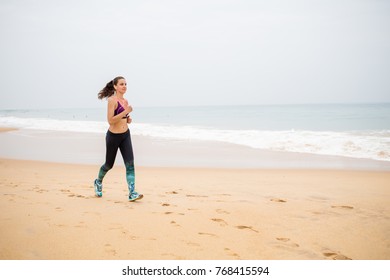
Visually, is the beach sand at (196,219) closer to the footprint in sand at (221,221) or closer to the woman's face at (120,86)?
the footprint in sand at (221,221)

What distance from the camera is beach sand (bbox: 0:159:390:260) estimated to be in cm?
296

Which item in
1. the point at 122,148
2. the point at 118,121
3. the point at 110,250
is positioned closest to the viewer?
the point at 110,250

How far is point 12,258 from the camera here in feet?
8.86

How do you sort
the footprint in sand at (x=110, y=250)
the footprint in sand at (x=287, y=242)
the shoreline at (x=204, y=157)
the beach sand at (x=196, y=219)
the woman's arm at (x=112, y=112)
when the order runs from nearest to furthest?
1. the footprint in sand at (x=110, y=250)
2. the beach sand at (x=196, y=219)
3. the footprint in sand at (x=287, y=242)
4. the woman's arm at (x=112, y=112)
5. the shoreline at (x=204, y=157)

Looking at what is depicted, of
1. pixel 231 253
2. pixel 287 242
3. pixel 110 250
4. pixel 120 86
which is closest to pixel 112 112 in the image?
pixel 120 86

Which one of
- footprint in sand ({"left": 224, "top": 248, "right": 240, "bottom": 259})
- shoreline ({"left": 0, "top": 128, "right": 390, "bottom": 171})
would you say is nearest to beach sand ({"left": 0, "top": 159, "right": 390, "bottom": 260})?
footprint in sand ({"left": 224, "top": 248, "right": 240, "bottom": 259})

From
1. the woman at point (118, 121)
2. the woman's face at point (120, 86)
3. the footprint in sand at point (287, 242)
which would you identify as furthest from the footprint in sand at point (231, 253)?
the woman's face at point (120, 86)

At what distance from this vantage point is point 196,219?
A: 388 cm

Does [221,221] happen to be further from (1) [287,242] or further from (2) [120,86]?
(2) [120,86]

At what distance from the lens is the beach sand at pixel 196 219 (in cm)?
296

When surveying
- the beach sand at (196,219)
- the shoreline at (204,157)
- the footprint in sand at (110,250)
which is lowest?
the shoreline at (204,157)

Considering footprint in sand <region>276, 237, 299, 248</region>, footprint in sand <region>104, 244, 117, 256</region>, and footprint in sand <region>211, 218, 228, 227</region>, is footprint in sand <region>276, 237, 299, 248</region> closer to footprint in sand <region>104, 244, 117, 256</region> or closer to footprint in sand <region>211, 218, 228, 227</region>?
footprint in sand <region>211, 218, 228, 227</region>

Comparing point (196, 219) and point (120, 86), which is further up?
point (120, 86)

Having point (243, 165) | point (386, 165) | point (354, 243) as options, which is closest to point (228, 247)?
point (354, 243)
